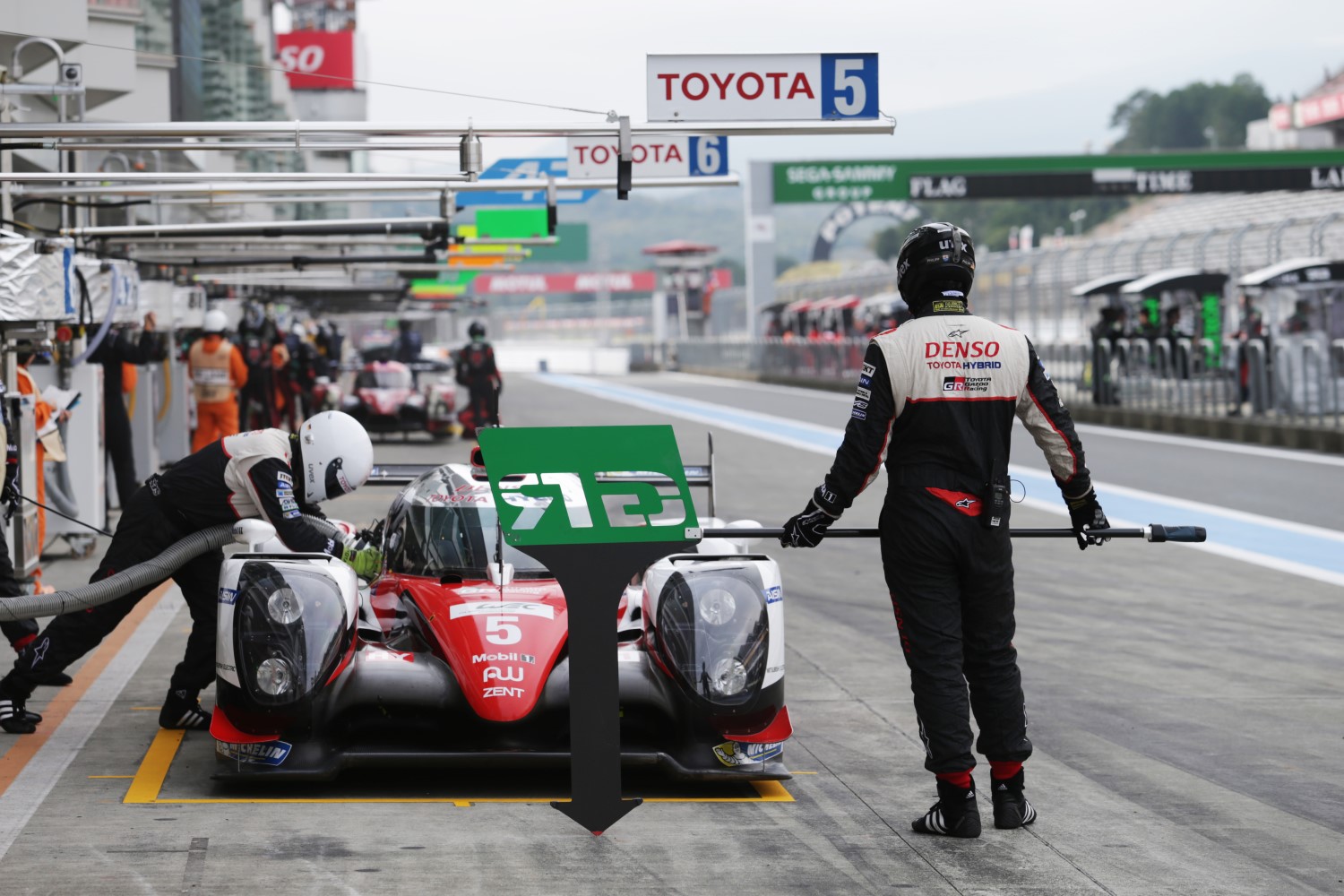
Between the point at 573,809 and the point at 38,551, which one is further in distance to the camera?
the point at 38,551

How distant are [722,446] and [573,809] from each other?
1944 centimetres

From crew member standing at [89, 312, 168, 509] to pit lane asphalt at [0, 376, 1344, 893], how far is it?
4578mm

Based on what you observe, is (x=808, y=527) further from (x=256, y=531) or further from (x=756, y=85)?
(x=756, y=85)

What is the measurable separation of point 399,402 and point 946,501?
1981cm

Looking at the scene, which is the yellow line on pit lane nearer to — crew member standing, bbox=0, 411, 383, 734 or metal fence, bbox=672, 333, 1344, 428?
crew member standing, bbox=0, 411, 383, 734

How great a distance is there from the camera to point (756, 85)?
28.6 ft

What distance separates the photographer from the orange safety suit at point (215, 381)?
17281 mm

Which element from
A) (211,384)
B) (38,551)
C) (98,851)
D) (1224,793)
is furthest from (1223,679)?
(211,384)

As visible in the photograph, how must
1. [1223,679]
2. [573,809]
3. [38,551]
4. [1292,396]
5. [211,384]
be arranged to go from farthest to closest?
[1292,396]
[211,384]
[38,551]
[1223,679]
[573,809]

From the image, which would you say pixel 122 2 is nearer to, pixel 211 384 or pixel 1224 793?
pixel 211 384

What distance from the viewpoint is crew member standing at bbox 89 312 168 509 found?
14.5 meters

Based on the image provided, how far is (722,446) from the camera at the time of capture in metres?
24.3

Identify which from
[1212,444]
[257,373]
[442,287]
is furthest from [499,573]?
[442,287]

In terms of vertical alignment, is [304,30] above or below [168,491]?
above
